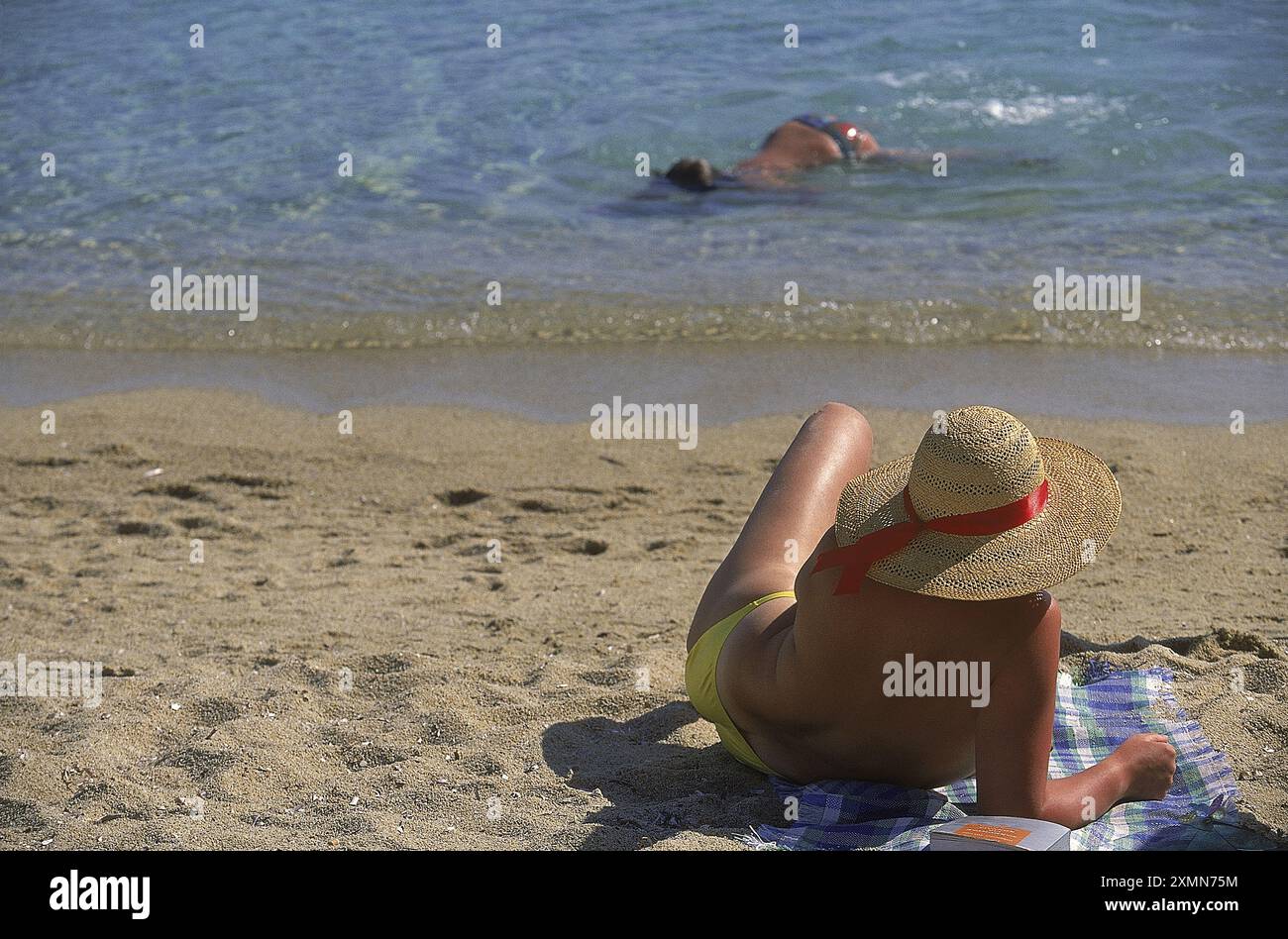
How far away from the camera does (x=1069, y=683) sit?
2.99 m

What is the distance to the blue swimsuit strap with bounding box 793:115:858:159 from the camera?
345 inches

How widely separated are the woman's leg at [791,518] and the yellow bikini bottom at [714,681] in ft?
0.11

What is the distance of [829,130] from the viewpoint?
886 cm

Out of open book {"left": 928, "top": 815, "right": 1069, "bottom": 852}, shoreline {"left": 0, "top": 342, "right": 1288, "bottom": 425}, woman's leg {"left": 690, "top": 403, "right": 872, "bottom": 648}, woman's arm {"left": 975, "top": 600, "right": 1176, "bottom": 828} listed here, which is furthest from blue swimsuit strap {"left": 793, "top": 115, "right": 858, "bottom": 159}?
open book {"left": 928, "top": 815, "right": 1069, "bottom": 852}

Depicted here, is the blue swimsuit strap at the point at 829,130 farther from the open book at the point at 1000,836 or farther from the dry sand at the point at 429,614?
the open book at the point at 1000,836

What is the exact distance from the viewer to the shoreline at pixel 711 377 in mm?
5445

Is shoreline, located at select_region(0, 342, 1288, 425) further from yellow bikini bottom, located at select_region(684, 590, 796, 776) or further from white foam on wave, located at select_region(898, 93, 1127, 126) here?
white foam on wave, located at select_region(898, 93, 1127, 126)

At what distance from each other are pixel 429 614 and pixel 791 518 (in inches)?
52.8

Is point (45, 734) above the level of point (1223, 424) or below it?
below

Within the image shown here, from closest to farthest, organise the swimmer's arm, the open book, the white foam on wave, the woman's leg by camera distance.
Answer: the open book
the swimmer's arm
the woman's leg
the white foam on wave

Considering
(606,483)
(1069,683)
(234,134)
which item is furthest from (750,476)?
(234,134)
